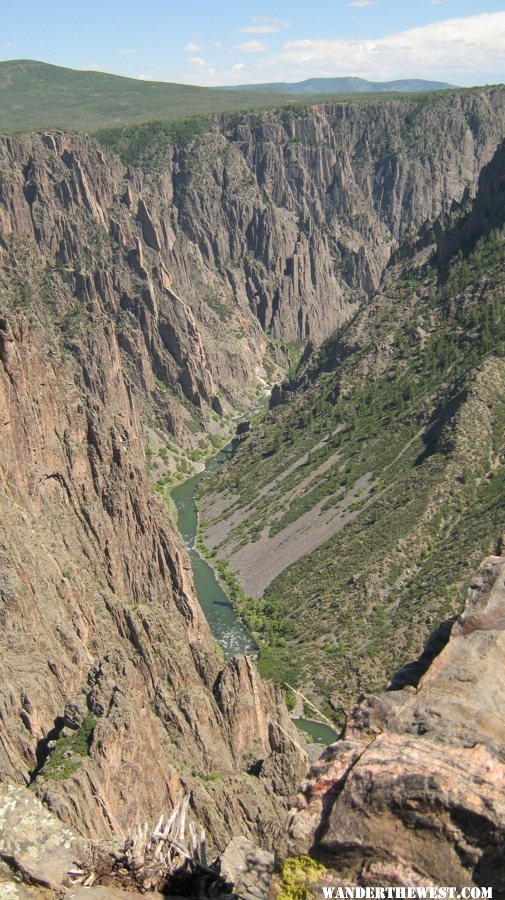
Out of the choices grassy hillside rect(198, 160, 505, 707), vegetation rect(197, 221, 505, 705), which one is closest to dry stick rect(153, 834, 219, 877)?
grassy hillside rect(198, 160, 505, 707)

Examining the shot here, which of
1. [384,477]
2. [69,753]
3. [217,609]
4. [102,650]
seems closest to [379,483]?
[384,477]

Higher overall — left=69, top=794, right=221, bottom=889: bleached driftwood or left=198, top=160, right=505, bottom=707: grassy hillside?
left=69, top=794, right=221, bottom=889: bleached driftwood

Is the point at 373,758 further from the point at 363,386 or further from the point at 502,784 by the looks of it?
the point at 363,386

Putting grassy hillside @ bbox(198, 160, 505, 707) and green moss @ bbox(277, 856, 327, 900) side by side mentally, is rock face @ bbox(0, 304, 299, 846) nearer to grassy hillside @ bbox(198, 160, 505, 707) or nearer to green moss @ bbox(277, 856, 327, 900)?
grassy hillside @ bbox(198, 160, 505, 707)

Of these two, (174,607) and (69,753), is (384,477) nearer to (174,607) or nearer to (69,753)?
(174,607)

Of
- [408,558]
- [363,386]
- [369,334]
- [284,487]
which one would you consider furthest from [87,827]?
[369,334]

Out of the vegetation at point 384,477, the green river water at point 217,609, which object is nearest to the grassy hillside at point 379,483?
the vegetation at point 384,477
